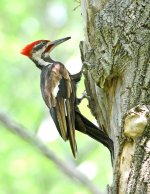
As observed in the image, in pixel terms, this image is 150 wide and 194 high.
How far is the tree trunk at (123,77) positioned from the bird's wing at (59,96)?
1.09 feet

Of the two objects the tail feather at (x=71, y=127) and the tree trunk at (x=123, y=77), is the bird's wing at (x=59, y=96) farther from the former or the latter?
the tree trunk at (x=123, y=77)

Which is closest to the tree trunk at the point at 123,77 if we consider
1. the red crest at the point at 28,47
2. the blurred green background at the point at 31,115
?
the red crest at the point at 28,47

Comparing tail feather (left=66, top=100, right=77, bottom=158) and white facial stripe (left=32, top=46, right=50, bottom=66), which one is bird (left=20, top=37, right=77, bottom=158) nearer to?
tail feather (left=66, top=100, right=77, bottom=158)

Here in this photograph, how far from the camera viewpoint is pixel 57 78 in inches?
192

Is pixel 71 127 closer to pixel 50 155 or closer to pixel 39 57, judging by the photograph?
pixel 39 57

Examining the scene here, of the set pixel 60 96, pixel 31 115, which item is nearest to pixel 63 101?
pixel 60 96

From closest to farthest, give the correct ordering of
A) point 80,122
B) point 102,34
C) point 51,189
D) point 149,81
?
point 149,81 → point 102,34 → point 80,122 → point 51,189

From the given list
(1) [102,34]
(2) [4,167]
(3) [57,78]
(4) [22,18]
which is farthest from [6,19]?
(1) [102,34]

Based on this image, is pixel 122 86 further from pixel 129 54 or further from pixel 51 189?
pixel 51 189

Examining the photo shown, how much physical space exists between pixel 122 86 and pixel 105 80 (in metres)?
0.17

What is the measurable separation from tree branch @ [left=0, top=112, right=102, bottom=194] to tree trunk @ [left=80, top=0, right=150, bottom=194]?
197 centimetres

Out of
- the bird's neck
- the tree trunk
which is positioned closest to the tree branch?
the bird's neck

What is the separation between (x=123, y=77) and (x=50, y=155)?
2696mm

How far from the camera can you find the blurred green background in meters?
8.06
